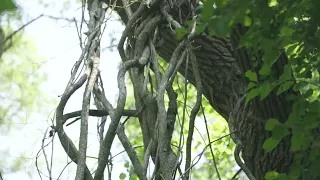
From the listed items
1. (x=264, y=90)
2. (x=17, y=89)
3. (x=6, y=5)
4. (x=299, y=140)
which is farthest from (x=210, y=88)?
(x=17, y=89)

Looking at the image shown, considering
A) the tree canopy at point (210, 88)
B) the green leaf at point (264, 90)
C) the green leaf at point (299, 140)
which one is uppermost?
the tree canopy at point (210, 88)

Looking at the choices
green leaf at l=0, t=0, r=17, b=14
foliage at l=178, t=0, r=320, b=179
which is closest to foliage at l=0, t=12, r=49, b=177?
foliage at l=178, t=0, r=320, b=179

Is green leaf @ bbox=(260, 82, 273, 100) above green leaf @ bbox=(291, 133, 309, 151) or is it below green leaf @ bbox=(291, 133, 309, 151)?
above

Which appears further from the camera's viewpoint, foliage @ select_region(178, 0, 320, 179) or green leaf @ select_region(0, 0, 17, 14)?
foliage @ select_region(178, 0, 320, 179)

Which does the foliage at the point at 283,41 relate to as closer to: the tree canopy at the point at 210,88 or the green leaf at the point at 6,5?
the tree canopy at the point at 210,88

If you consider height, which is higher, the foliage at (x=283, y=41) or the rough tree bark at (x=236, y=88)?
the rough tree bark at (x=236, y=88)

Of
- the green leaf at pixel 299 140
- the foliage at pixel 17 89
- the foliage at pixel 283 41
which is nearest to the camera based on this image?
the foliage at pixel 283 41

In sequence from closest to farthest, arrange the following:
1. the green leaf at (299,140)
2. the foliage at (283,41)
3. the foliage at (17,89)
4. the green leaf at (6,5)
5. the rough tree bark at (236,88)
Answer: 1. the green leaf at (6,5)
2. the foliage at (283,41)
3. the green leaf at (299,140)
4. the rough tree bark at (236,88)
5. the foliage at (17,89)

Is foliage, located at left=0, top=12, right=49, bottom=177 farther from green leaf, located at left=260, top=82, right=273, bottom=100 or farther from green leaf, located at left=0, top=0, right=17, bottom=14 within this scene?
green leaf, located at left=0, top=0, right=17, bottom=14

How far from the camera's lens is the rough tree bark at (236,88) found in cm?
255

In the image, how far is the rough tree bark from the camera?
8.37 ft

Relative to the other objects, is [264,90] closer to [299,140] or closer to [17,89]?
[299,140]

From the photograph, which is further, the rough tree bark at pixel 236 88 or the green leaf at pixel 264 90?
the rough tree bark at pixel 236 88

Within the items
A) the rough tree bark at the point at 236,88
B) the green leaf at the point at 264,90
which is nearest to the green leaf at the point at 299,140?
the green leaf at the point at 264,90
